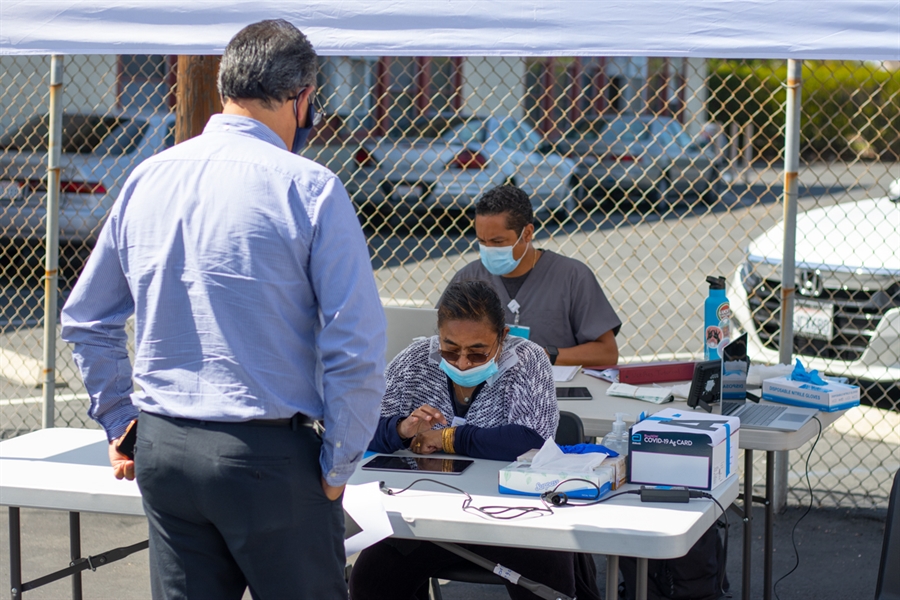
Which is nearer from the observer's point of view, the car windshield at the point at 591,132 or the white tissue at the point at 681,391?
the white tissue at the point at 681,391

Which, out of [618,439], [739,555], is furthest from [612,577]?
[739,555]

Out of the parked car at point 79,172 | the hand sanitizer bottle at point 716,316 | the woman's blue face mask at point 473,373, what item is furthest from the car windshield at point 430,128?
the woman's blue face mask at point 473,373

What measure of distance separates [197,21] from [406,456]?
1988mm

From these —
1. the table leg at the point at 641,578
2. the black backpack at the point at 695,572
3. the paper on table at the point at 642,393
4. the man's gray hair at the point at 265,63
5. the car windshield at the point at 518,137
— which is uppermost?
the man's gray hair at the point at 265,63

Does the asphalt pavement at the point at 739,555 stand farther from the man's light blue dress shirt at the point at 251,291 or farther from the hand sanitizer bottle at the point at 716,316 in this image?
the man's light blue dress shirt at the point at 251,291

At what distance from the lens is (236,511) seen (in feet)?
6.74

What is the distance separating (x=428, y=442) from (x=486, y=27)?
5.24 ft

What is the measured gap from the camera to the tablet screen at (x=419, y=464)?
9.66ft

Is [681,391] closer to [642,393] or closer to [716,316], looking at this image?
[642,393]

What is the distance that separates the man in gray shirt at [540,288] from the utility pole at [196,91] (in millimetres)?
1348

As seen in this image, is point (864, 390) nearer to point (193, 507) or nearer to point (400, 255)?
point (193, 507)

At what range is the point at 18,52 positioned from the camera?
4164 millimetres

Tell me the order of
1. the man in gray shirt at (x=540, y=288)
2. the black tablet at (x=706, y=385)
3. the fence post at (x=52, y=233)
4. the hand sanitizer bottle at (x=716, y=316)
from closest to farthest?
1. the black tablet at (x=706, y=385)
2. the hand sanitizer bottle at (x=716, y=316)
3. the man in gray shirt at (x=540, y=288)
4. the fence post at (x=52, y=233)

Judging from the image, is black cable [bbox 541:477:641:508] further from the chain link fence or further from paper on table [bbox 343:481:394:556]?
the chain link fence
